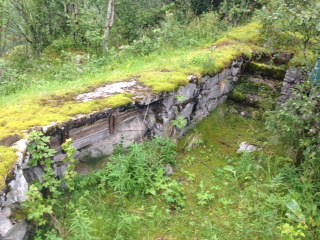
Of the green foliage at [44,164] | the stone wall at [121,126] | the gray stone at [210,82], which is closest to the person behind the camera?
the stone wall at [121,126]

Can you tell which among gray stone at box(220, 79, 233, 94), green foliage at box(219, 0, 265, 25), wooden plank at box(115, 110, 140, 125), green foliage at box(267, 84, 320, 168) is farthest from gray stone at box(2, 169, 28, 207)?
green foliage at box(219, 0, 265, 25)

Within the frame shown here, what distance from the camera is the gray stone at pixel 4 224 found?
2.78 m

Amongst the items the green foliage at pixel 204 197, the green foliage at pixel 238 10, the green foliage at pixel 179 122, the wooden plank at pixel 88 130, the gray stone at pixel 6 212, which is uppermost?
the green foliage at pixel 238 10

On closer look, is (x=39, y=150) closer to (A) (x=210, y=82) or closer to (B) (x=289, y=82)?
(A) (x=210, y=82)

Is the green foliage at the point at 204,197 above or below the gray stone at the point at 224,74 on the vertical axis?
below

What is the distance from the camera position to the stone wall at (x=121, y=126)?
9.73 feet

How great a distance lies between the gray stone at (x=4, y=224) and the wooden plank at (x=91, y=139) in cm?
116

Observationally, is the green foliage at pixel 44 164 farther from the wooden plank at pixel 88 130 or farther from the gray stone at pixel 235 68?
the gray stone at pixel 235 68

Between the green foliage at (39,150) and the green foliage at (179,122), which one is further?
the green foliage at (179,122)

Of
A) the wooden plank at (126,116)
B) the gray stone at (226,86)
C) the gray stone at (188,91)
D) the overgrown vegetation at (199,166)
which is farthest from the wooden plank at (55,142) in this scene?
the gray stone at (226,86)

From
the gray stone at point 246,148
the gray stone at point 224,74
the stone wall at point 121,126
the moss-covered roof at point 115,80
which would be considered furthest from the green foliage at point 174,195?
the gray stone at point 224,74

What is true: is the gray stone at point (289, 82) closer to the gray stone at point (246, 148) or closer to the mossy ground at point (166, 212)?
the gray stone at point (246, 148)

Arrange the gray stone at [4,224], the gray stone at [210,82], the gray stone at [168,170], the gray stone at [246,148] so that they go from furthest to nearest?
the gray stone at [210,82] → the gray stone at [246,148] → the gray stone at [168,170] → the gray stone at [4,224]

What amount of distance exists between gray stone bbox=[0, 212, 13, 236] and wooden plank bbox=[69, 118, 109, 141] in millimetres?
1183
